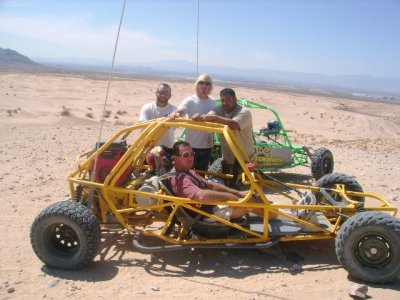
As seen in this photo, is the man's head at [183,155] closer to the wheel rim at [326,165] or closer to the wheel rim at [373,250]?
the wheel rim at [373,250]

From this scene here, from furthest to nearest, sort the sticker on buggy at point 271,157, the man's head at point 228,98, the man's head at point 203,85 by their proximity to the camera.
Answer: the sticker on buggy at point 271,157 → the man's head at point 203,85 → the man's head at point 228,98

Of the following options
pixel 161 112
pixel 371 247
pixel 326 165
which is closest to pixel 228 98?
pixel 161 112

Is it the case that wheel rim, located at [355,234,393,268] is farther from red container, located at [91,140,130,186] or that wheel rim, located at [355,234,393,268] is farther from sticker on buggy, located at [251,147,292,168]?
sticker on buggy, located at [251,147,292,168]

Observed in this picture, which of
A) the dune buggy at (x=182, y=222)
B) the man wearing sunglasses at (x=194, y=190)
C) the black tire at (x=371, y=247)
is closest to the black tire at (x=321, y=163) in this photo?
the dune buggy at (x=182, y=222)

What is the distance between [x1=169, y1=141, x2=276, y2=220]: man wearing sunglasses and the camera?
4641 mm

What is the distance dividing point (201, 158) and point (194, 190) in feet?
5.76

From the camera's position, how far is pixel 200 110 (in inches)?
247

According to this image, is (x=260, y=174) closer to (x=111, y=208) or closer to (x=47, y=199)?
(x=111, y=208)

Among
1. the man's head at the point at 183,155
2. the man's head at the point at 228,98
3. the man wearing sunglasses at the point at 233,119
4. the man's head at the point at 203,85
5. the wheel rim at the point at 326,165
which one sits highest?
the man's head at the point at 203,85

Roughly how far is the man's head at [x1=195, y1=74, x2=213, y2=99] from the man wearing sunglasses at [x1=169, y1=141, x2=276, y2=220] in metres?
1.49

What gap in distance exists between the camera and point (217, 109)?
231 inches

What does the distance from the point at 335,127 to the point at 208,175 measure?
19.2 metres

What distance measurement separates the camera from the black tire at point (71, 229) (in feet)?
15.0

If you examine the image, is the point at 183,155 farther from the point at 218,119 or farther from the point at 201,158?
the point at 201,158
